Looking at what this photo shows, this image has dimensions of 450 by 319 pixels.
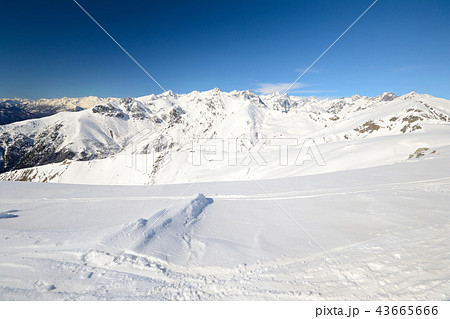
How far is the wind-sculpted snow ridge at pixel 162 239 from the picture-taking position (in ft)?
12.9

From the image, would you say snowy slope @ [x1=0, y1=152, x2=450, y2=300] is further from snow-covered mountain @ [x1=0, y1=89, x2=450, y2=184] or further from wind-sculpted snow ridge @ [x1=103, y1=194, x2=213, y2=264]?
snow-covered mountain @ [x1=0, y1=89, x2=450, y2=184]

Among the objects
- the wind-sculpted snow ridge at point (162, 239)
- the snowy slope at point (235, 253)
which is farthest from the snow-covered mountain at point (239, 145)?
the wind-sculpted snow ridge at point (162, 239)

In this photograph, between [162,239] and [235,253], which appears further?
[162,239]

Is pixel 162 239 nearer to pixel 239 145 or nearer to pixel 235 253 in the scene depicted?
pixel 235 253

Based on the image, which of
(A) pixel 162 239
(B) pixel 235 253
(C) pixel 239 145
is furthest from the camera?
(C) pixel 239 145

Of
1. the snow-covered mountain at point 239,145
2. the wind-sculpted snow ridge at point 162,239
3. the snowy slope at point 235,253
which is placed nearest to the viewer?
the snowy slope at point 235,253

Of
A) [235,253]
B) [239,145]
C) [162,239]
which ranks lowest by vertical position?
[235,253]

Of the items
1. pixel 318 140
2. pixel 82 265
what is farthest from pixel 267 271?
pixel 318 140

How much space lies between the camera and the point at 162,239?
4375 millimetres

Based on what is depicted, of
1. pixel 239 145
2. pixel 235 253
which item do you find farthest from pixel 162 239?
pixel 239 145

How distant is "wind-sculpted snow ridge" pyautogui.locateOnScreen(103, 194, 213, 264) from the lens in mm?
3928

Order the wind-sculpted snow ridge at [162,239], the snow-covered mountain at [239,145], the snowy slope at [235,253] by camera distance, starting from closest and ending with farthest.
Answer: the snowy slope at [235,253]
the wind-sculpted snow ridge at [162,239]
the snow-covered mountain at [239,145]

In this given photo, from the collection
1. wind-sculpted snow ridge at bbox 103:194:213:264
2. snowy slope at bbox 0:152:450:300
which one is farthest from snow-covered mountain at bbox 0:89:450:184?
wind-sculpted snow ridge at bbox 103:194:213:264

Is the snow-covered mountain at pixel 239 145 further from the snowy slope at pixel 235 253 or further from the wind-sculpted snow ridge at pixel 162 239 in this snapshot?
the wind-sculpted snow ridge at pixel 162 239
